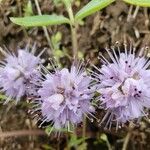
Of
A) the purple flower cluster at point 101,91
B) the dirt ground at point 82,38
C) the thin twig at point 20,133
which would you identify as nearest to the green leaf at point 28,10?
the dirt ground at point 82,38

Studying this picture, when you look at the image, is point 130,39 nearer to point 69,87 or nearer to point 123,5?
point 123,5

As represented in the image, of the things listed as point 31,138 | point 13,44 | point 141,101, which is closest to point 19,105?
point 31,138

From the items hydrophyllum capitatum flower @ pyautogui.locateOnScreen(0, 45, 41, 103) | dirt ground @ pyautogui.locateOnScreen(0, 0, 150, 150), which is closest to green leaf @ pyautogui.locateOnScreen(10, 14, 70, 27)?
hydrophyllum capitatum flower @ pyautogui.locateOnScreen(0, 45, 41, 103)

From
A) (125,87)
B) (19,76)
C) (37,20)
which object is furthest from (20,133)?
(125,87)

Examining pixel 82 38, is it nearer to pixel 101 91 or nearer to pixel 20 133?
pixel 20 133

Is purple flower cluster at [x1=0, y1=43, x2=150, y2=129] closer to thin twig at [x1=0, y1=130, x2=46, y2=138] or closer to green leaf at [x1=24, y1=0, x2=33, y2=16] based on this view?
thin twig at [x1=0, y1=130, x2=46, y2=138]

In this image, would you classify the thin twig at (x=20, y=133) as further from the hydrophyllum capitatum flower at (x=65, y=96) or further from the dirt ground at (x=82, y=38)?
the hydrophyllum capitatum flower at (x=65, y=96)
